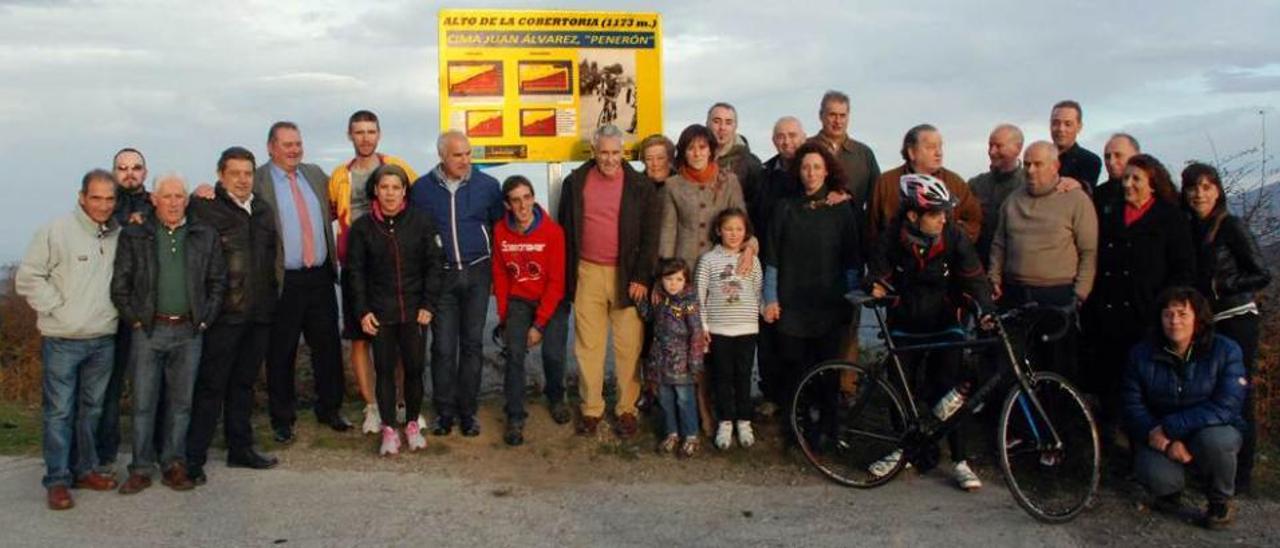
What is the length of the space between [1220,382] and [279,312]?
18.8 ft

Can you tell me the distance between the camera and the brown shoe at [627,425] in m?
7.45

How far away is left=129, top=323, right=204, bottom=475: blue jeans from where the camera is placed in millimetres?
6320

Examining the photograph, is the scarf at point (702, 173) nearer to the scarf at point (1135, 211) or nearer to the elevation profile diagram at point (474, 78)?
the elevation profile diagram at point (474, 78)

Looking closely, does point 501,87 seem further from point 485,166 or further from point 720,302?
point 720,302

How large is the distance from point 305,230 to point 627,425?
2557 mm

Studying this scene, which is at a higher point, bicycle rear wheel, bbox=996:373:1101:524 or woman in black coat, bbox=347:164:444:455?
woman in black coat, bbox=347:164:444:455

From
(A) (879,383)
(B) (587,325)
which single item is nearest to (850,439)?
(A) (879,383)

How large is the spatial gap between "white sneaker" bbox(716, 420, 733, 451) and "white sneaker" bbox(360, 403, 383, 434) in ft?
7.82

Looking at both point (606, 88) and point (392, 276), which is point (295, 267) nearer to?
point (392, 276)

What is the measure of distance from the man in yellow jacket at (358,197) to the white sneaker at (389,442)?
40 cm

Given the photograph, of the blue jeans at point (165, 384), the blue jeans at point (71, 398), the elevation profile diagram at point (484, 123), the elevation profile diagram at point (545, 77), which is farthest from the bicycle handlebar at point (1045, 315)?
the blue jeans at point (71, 398)

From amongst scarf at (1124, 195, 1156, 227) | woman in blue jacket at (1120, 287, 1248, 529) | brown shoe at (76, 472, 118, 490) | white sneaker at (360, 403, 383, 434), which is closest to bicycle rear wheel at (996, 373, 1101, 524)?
woman in blue jacket at (1120, 287, 1248, 529)

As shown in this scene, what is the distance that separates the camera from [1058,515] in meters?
5.69

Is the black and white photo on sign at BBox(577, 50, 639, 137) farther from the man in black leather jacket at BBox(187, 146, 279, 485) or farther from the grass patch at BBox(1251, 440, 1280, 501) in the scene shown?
the grass patch at BBox(1251, 440, 1280, 501)
